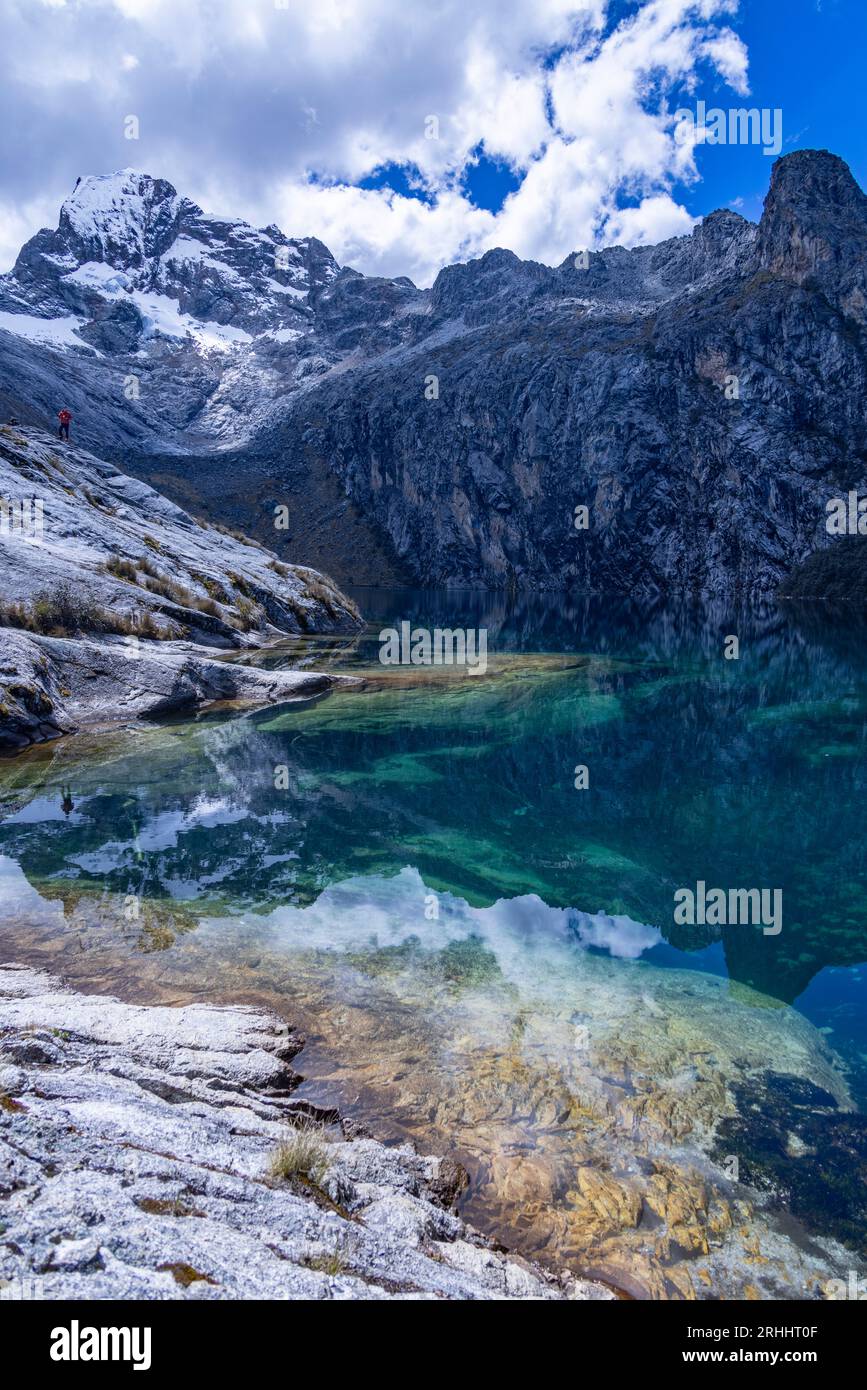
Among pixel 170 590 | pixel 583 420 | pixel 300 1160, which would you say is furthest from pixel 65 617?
pixel 583 420

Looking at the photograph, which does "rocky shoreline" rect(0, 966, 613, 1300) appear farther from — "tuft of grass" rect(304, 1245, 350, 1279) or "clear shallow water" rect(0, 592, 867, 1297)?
"clear shallow water" rect(0, 592, 867, 1297)

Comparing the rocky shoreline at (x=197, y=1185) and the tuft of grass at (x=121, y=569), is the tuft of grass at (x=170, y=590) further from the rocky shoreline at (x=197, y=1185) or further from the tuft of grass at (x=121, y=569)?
the rocky shoreline at (x=197, y=1185)

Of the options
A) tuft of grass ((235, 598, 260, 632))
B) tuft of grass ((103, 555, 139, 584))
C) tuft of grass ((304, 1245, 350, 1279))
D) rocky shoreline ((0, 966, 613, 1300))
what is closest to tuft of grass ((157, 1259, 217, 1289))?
rocky shoreline ((0, 966, 613, 1300))

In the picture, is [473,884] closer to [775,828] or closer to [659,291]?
[775,828]

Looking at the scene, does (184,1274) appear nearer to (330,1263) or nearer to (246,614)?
(330,1263)
